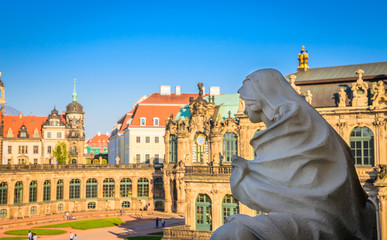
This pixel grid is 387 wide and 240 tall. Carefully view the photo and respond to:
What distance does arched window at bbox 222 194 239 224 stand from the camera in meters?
40.5

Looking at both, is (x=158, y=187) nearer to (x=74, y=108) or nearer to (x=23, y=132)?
(x=23, y=132)

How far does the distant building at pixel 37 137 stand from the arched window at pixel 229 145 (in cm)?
5590

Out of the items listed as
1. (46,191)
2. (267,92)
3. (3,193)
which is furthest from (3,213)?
(267,92)

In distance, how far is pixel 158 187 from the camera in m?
72.1

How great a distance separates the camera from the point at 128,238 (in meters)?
47.0

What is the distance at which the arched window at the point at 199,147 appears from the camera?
5794cm

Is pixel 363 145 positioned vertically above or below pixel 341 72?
below

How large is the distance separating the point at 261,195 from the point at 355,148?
37398 mm

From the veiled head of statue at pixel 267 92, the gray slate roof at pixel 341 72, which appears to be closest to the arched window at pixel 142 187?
the gray slate roof at pixel 341 72

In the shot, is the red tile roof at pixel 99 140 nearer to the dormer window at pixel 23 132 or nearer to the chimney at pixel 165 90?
the dormer window at pixel 23 132

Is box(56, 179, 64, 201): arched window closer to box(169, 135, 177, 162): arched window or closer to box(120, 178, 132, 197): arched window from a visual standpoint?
box(120, 178, 132, 197): arched window

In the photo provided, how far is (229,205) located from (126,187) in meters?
34.2

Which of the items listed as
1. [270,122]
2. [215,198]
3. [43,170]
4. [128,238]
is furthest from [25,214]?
[270,122]

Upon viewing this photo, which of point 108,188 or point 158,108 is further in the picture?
point 158,108
